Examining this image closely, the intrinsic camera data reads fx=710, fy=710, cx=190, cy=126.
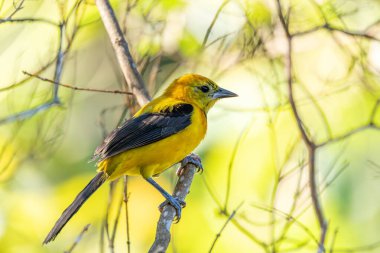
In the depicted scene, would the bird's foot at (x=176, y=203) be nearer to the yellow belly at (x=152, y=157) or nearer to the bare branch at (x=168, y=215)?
the bare branch at (x=168, y=215)

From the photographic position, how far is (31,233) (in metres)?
5.83

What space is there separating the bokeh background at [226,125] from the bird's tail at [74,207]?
36 cm

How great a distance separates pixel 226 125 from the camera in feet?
18.3

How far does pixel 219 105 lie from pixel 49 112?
132cm

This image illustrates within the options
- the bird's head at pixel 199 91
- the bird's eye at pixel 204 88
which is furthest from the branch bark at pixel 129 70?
the bird's eye at pixel 204 88

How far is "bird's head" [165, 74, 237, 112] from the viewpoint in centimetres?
514

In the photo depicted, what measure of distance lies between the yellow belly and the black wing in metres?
0.05

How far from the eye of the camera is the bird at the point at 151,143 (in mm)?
4617

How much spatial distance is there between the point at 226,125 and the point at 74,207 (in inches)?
63.4

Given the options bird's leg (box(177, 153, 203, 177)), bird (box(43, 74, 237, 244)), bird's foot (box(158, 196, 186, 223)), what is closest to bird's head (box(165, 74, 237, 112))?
bird (box(43, 74, 237, 244))

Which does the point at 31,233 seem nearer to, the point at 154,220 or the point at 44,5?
the point at 154,220

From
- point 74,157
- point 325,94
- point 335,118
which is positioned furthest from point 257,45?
point 74,157

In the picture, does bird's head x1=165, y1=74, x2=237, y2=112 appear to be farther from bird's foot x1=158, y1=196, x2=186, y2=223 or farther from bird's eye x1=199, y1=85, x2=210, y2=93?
bird's foot x1=158, y1=196, x2=186, y2=223

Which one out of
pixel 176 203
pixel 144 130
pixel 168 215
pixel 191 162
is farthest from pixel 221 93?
pixel 168 215
